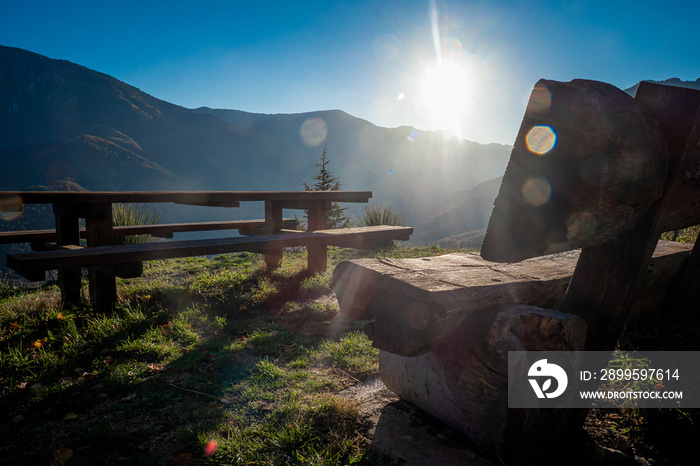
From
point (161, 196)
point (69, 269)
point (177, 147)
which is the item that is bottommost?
point (69, 269)

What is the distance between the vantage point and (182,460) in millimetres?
1675

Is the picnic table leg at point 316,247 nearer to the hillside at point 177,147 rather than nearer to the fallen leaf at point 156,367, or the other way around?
the fallen leaf at point 156,367

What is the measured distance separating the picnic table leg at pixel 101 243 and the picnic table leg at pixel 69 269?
25 cm

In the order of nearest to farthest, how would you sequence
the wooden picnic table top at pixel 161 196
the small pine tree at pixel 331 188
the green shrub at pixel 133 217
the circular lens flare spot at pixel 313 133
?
the wooden picnic table top at pixel 161 196 < the green shrub at pixel 133 217 < the small pine tree at pixel 331 188 < the circular lens flare spot at pixel 313 133

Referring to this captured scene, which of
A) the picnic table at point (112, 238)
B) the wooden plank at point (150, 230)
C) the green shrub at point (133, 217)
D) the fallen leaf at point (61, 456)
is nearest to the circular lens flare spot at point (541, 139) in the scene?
the fallen leaf at point (61, 456)

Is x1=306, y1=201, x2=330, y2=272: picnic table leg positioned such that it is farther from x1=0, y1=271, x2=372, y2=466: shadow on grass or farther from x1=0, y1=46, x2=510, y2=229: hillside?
x1=0, y1=46, x2=510, y2=229: hillside

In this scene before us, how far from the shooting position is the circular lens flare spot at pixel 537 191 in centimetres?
109

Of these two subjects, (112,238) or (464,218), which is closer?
(112,238)

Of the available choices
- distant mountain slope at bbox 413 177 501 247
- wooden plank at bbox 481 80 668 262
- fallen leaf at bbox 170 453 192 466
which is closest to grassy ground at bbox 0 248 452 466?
fallen leaf at bbox 170 453 192 466

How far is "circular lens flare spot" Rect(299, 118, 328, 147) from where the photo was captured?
181m

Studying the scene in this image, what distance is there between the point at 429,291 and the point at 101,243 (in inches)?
139

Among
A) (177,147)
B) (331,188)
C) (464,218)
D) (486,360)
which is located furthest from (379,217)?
(177,147)

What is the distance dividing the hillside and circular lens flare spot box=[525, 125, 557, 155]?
102m

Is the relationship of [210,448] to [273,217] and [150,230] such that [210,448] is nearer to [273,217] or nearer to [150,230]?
[273,217]
